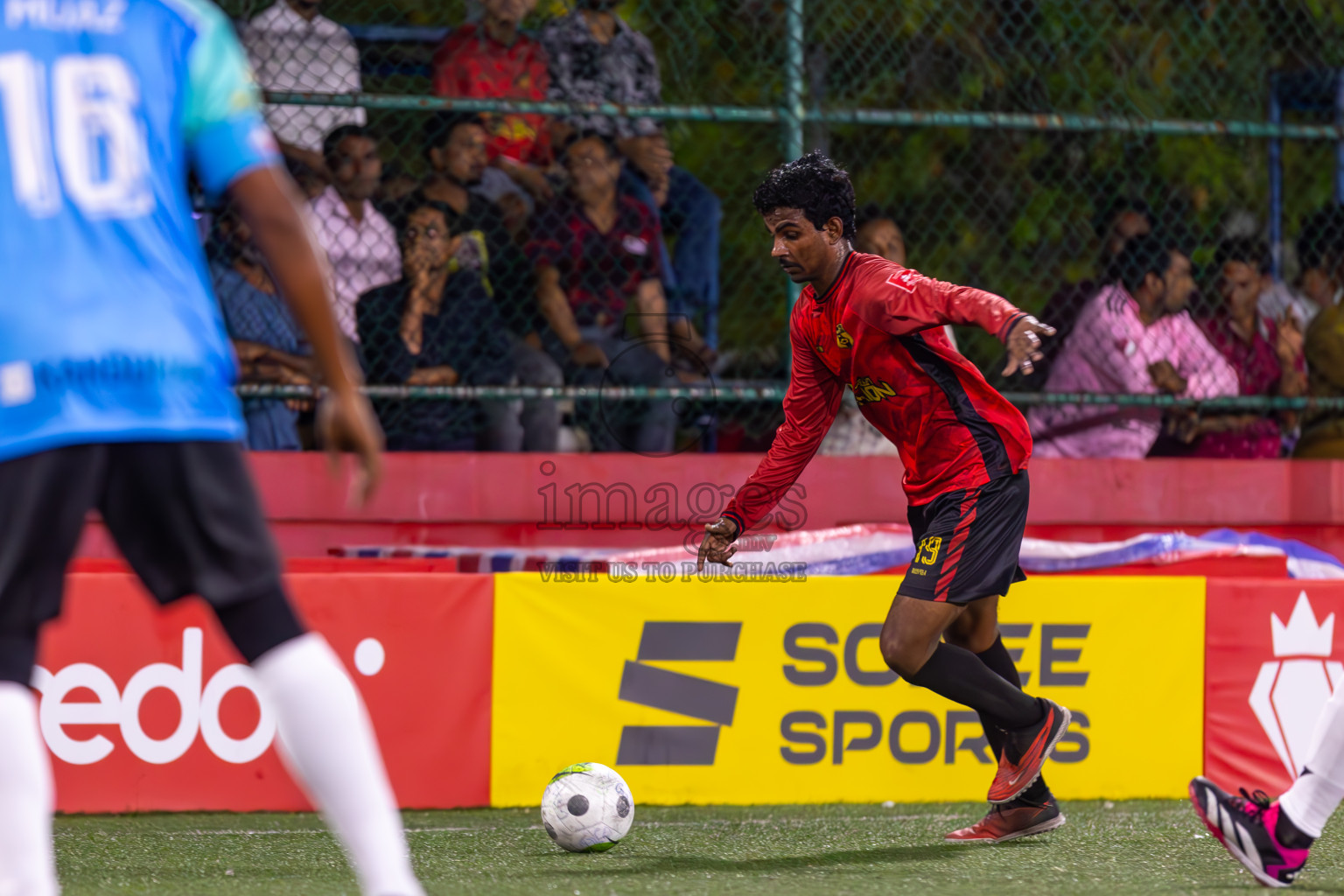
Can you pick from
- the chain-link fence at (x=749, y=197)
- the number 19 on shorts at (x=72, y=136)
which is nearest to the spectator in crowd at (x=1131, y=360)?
the chain-link fence at (x=749, y=197)

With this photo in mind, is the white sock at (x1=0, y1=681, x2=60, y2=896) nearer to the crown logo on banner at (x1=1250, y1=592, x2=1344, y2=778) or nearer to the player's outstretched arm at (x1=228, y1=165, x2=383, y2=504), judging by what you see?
the player's outstretched arm at (x1=228, y1=165, x2=383, y2=504)

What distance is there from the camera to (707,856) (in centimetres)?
481

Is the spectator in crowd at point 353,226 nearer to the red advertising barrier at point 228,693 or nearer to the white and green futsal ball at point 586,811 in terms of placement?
the red advertising barrier at point 228,693

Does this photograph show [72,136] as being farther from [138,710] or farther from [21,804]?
[138,710]

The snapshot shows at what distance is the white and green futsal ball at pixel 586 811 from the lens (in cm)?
473

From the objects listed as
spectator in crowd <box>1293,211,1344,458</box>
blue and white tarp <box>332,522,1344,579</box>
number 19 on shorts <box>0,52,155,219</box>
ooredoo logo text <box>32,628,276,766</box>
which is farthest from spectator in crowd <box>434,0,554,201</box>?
number 19 on shorts <box>0,52,155,219</box>

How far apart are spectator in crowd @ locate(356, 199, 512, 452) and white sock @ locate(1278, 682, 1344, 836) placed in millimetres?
3868

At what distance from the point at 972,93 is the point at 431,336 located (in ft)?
9.67

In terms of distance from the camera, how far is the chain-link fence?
690cm

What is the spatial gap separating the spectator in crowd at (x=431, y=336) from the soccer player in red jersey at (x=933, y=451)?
2.15m

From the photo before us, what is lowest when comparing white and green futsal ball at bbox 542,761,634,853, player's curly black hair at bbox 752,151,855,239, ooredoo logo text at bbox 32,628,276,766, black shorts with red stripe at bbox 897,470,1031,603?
ooredoo logo text at bbox 32,628,276,766

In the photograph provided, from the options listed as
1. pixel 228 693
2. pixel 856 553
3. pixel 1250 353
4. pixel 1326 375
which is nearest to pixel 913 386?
pixel 856 553

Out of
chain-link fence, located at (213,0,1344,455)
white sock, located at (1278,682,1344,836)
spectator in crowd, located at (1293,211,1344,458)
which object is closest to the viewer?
white sock, located at (1278,682,1344,836)

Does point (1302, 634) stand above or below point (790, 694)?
above
